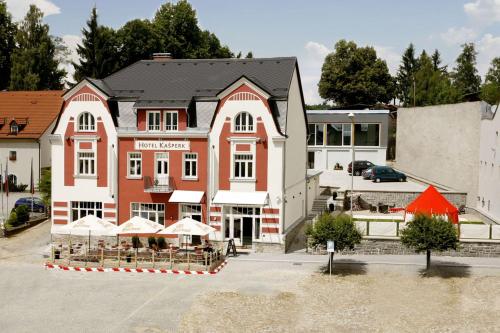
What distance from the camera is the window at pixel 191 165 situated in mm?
37062

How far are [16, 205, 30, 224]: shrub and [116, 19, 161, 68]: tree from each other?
3700cm

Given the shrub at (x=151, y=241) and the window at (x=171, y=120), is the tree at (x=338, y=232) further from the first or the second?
A: the window at (x=171, y=120)

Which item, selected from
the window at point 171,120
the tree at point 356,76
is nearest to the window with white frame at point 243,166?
the window at point 171,120

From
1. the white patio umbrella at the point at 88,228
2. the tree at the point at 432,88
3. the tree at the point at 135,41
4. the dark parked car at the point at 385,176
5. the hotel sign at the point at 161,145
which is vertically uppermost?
the tree at the point at 135,41

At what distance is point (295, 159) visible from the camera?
1563 inches

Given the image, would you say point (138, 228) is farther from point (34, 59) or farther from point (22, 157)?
point (34, 59)

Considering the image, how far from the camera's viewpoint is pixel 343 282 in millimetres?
28828

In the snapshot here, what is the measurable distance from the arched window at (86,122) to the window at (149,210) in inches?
214

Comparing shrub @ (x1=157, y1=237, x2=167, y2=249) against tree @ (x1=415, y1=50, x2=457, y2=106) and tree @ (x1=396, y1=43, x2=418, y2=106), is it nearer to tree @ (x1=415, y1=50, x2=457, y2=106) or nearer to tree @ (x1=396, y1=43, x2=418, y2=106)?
tree @ (x1=415, y1=50, x2=457, y2=106)

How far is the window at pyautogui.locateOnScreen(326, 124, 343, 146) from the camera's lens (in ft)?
215

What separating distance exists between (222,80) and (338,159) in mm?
30237

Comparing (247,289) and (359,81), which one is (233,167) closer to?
(247,289)

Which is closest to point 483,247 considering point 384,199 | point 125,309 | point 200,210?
point 384,199

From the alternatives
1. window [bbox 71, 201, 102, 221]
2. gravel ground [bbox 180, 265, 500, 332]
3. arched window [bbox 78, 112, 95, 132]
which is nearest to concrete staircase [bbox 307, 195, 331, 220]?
window [bbox 71, 201, 102, 221]
